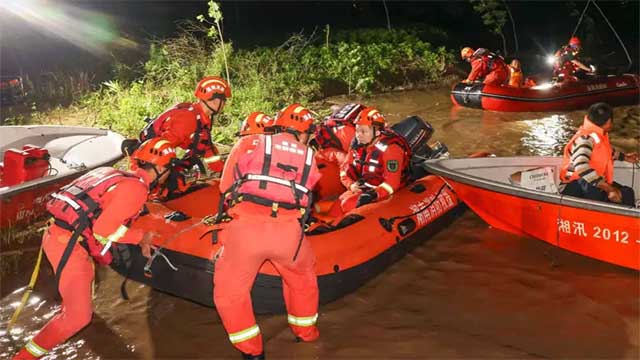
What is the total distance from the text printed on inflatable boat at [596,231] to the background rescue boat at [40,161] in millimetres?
4643

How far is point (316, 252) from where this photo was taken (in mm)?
4434

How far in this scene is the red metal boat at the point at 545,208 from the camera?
4.68 meters

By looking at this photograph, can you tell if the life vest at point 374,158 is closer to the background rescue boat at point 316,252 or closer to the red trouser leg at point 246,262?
the background rescue boat at point 316,252

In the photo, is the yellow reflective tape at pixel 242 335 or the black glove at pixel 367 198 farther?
the black glove at pixel 367 198

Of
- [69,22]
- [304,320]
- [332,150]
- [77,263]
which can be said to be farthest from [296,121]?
[69,22]

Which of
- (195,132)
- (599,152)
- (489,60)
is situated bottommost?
(599,152)

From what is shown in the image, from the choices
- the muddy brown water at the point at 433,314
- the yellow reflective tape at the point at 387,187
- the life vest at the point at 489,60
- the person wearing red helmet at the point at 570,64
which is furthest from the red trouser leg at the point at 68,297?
the person wearing red helmet at the point at 570,64

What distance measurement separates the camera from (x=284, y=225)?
3.66 meters

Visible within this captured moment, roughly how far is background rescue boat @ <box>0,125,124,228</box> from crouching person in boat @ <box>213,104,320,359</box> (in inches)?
108

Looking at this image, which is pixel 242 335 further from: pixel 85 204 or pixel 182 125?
pixel 182 125

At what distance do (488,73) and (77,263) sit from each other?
968cm

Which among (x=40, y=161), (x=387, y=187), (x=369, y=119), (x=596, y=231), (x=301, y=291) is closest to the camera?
(x=301, y=291)

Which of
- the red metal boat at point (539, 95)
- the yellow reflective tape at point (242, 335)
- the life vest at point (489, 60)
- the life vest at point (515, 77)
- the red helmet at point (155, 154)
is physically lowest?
the yellow reflective tape at point (242, 335)

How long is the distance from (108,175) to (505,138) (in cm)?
738
